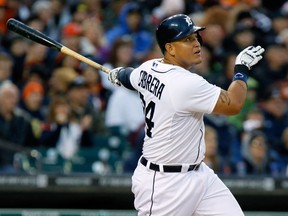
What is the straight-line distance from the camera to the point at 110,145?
33.8 feet

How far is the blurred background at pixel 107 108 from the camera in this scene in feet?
30.3

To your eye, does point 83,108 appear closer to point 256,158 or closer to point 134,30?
point 256,158

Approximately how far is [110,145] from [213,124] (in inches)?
43.3

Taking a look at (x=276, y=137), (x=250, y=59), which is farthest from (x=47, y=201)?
(x=250, y=59)

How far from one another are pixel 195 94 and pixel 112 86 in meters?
5.37

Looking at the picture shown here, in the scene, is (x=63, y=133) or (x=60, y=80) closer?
(x=63, y=133)

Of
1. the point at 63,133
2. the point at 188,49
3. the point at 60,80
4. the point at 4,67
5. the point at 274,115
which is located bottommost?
the point at 63,133

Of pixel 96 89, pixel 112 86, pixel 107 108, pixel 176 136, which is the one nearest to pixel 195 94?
pixel 176 136

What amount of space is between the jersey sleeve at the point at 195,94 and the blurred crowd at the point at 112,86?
3.22m

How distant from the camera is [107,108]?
429 inches

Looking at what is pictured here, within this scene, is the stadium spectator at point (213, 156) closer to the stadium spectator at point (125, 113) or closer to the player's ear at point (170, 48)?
the stadium spectator at point (125, 113)

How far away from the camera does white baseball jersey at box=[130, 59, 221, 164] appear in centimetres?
613

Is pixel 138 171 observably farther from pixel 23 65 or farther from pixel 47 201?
pixel 23 65

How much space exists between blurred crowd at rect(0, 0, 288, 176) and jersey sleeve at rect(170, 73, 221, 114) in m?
3.22
